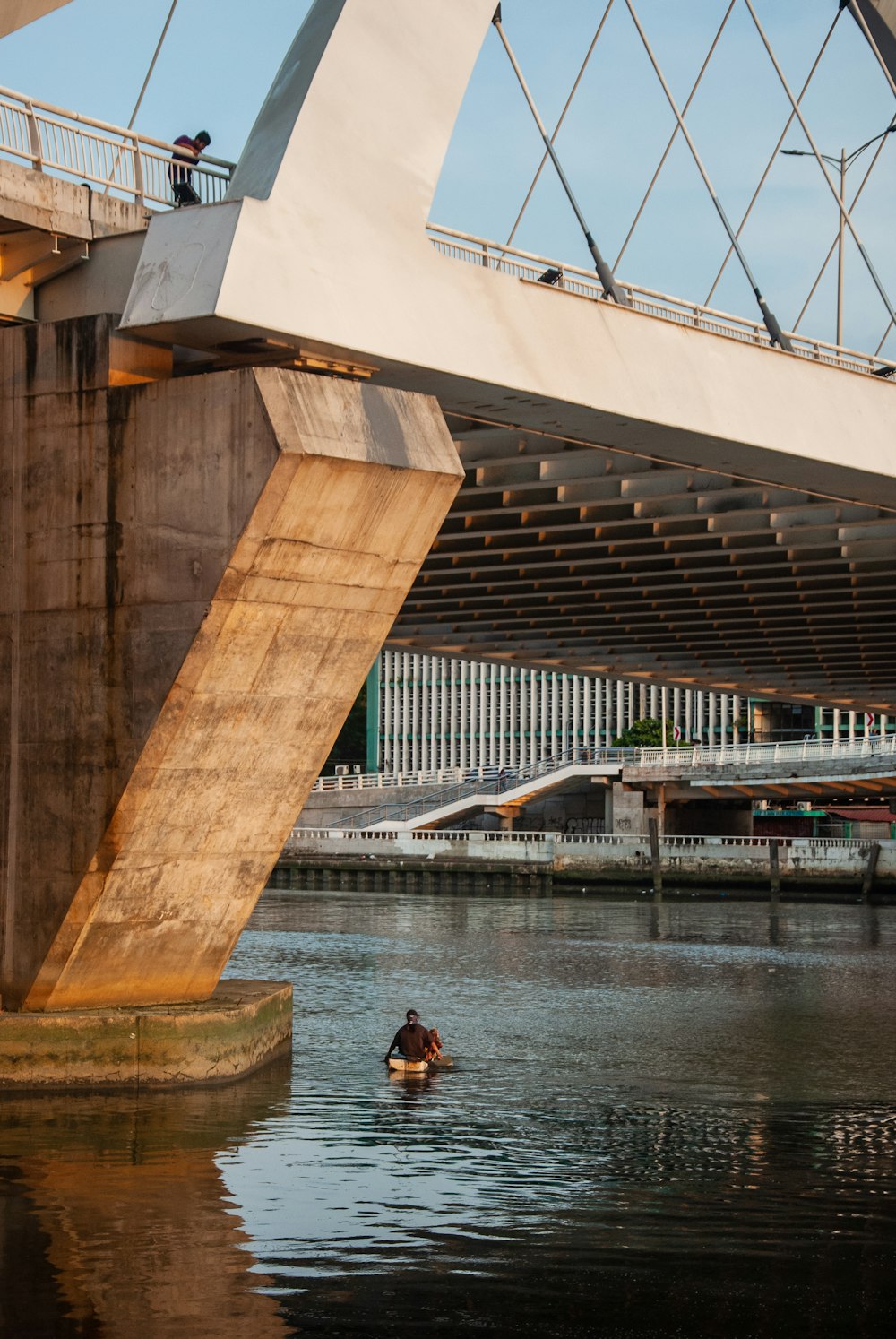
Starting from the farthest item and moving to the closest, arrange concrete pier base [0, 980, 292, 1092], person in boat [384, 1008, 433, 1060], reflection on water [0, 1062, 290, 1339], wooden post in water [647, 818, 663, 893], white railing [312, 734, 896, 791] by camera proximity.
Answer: white railing [312, 734, 896, 791] → wooden post in water [647, 818, 663, 893] → person in boat [384, 1008, 433, 1060] → concrete pier base [0, 980, 292, 1092] → reflection on water [0, 1062, 290, 1339]

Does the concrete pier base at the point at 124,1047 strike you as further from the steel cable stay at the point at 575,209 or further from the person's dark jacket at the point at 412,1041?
the steel cable stay at the point at 575,209

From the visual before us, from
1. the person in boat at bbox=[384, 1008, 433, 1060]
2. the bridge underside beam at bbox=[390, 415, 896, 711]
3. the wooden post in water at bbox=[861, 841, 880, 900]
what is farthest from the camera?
the wooden post in water at bbox=[861, 841, 880, 900]

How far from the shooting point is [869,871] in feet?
190

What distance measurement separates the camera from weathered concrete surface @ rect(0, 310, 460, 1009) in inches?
570

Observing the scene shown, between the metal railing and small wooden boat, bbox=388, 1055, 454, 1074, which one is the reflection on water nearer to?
small wooden boat, bbox=388, 1055, 454, 1074

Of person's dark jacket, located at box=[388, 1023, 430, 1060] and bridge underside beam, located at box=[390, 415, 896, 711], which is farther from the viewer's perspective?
bridge underside beam, located at box=[390, 415, 896, 711]

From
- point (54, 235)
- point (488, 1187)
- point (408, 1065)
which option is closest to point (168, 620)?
point (54, 235)

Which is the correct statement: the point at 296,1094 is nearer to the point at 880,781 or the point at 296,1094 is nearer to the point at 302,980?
the point at 302,980

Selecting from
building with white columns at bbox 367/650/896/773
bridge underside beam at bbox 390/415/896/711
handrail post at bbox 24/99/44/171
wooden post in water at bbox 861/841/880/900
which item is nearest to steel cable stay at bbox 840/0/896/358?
bridge underside beam at bbox 390/415/896/711

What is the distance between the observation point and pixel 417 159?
1552 cm

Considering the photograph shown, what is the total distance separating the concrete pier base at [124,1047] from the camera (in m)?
15.4

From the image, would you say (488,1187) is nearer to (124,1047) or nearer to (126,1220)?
(126,1220)

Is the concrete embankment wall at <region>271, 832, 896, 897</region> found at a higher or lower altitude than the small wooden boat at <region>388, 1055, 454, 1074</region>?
higher

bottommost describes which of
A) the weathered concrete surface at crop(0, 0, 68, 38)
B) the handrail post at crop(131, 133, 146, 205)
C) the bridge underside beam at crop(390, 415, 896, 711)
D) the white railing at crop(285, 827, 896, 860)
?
the white railing at crop(285, 827, 896, 860)
